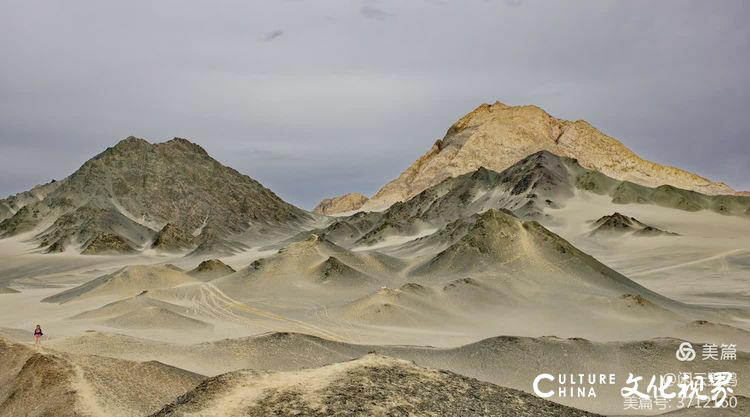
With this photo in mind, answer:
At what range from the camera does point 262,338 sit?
91.7 feet

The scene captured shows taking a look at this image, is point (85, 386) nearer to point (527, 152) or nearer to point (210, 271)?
point (210, 271)

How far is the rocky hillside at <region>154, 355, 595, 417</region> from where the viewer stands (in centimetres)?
1172

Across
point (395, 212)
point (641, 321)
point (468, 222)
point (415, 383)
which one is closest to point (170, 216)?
point (395, 212)

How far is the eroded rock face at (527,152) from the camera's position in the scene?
168125mm

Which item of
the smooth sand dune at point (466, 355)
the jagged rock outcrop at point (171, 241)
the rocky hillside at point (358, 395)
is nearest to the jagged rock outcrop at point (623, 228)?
the jagged rock outcrop at point (171, 241)

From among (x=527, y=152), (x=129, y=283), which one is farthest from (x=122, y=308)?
(x=527, y=152)

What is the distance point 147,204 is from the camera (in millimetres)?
138625

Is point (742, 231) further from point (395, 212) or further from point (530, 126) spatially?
point (530, 126)

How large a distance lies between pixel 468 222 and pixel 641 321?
47064 millimetres

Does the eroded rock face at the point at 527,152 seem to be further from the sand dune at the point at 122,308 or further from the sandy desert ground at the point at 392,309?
the sand dune at the point at 122,308

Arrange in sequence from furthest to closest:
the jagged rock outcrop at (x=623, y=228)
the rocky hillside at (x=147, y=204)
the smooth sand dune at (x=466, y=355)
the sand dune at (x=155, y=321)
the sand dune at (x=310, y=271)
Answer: the rocky hillside at (x=147, y=204), the jagged rock outcrop at (x=623, y=228), the sand dune at (x=310, y=271), the sand dune at (x=155, y=321), the smooth sand dune at (x=466, y=355)

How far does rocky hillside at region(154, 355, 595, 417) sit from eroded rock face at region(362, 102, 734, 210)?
15863cm

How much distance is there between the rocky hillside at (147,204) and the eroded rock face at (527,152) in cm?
3796

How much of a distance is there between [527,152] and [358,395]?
16735 cm
